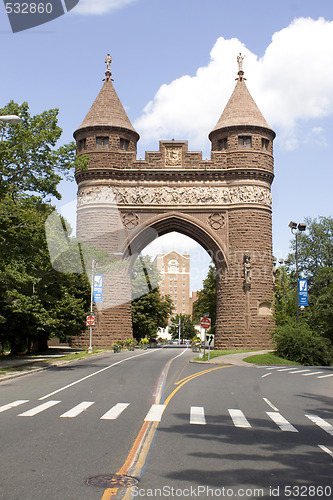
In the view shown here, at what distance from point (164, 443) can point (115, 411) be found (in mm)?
3571

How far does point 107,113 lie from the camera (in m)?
48.2

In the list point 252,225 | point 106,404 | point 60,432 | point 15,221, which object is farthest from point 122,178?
point 60,432

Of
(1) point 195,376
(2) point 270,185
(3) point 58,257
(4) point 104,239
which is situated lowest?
(1) point 195,376

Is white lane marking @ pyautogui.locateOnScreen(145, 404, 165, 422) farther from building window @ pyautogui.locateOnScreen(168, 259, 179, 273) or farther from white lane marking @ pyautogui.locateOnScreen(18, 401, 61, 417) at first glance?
building window @ pyautogui.locateOnScreen(168, 259, 179, 273)

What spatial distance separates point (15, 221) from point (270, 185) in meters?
29.1

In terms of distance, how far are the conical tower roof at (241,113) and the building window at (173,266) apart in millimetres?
119333

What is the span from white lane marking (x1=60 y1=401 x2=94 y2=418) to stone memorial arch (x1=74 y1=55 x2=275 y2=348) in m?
32.2

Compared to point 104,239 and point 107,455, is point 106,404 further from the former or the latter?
point 104,239

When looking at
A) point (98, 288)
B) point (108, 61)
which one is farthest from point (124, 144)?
point (98, 288)

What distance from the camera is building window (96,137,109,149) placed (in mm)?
47406

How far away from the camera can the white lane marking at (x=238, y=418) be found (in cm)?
1050

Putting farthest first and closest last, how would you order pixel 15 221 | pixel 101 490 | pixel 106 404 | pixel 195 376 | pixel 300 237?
pixel 300 237 → pixel 15 221 → pixel 195 376 → pixel 106 404 → pixel 101 490

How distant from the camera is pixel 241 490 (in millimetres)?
5934

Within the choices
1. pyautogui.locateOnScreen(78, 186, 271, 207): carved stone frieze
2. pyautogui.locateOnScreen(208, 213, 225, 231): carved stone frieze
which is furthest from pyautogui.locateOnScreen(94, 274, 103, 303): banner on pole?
pyautogui.locateOnScreen(208, 213, 225, 231): carved stone frieze
